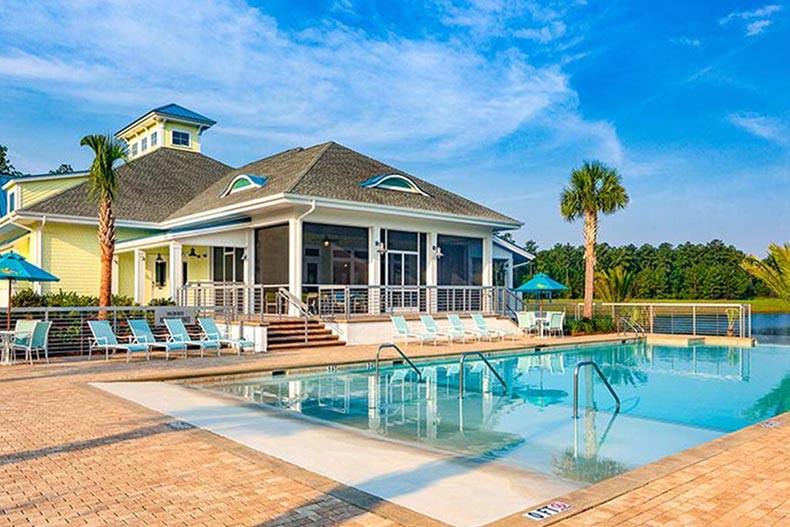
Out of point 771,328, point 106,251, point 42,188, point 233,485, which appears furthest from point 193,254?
point 771,328

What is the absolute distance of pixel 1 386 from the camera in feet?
34.6

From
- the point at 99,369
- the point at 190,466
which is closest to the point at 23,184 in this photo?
the point at 99,369

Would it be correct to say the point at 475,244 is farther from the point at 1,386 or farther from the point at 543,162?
the point at 1,386

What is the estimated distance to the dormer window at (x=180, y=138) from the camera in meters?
31.6

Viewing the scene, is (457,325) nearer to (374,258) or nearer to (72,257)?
(374,258)

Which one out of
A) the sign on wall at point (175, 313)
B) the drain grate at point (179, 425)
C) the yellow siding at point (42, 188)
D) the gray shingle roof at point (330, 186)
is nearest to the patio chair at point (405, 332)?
the gray shingle roof at point (330, 186)

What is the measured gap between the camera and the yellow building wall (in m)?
31.3

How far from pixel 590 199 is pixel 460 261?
557cm

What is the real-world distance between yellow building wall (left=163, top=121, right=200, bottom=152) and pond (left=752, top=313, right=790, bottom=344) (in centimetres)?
2725

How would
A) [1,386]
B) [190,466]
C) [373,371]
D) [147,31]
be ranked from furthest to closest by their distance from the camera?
1. [147,31]
2. [373,371]
3. [1,386]
4. [190,466]

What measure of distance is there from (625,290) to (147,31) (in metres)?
22.6

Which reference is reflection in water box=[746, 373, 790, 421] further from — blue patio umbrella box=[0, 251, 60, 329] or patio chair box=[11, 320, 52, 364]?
blue patio umbrella box=[0, 251, 60, 329]

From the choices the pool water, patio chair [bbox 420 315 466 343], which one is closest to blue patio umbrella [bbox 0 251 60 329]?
the pool water

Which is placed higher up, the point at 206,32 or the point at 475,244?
the point at 206,32
